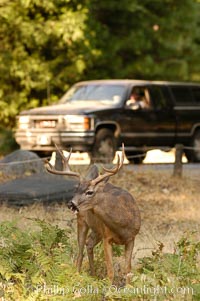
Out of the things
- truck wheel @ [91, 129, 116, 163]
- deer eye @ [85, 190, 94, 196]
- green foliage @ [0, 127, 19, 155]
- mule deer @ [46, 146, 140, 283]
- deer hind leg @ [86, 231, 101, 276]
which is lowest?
green foliage @ [0, 127, 19, 155]

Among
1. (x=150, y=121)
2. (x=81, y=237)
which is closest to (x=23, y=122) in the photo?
(x=150, y=121)

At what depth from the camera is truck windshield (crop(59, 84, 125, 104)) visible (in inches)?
912

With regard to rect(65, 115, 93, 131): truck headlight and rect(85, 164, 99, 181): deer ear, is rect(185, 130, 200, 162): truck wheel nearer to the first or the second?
rect(65, 115, 93, 131): truck headlight

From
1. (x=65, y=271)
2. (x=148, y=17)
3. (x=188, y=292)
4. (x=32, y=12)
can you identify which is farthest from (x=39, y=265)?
(x=148, y=17)

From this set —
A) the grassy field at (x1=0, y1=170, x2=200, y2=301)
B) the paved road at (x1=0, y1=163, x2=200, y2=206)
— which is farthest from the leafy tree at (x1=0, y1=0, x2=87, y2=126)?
the grassy field at (x1=0, y1=170, x2=200, y2=301)

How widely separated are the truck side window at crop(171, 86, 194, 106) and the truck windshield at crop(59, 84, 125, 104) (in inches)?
72.1

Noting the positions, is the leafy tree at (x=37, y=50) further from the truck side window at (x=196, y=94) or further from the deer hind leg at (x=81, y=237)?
the deer hind leg at (x=81, y=237)

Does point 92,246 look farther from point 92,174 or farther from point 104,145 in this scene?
point 104,145

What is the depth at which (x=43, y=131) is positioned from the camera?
74.2ft

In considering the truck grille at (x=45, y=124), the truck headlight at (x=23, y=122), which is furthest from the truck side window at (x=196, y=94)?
the truck headlight at (x=23, y=122)

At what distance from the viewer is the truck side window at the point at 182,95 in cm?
2466

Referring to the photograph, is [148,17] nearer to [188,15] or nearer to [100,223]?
[188,15]

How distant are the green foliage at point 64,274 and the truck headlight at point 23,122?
491 inches

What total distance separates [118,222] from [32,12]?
18107 millimetres
